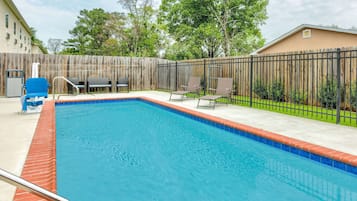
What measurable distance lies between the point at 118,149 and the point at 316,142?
10.0 ft

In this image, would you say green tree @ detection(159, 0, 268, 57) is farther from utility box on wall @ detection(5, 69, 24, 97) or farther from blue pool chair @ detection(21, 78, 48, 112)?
blue pool chair @ detection(21, 78, 48, 112)

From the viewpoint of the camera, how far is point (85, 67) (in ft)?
41.6

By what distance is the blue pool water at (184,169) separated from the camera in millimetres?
2697

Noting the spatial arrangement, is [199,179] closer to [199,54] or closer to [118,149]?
[118,149]

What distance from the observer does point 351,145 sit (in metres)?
3.56

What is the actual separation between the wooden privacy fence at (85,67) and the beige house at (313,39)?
25.5ft

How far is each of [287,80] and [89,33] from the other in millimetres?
26047

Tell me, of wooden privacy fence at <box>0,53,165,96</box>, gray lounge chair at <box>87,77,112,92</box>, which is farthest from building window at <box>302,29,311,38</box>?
gray lounge chair at <box>87,77,112,92</box>

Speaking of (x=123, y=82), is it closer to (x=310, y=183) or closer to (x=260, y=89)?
(x=260, y=89)

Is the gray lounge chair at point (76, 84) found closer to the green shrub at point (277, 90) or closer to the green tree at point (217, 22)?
the green shrub at point (277, 90)

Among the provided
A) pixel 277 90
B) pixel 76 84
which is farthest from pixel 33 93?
pixel 277 90

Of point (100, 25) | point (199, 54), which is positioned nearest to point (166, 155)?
point (199, 54)

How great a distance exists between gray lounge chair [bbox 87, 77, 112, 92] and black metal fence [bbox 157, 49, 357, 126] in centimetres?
307

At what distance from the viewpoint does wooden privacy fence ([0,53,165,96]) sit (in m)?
11.1
